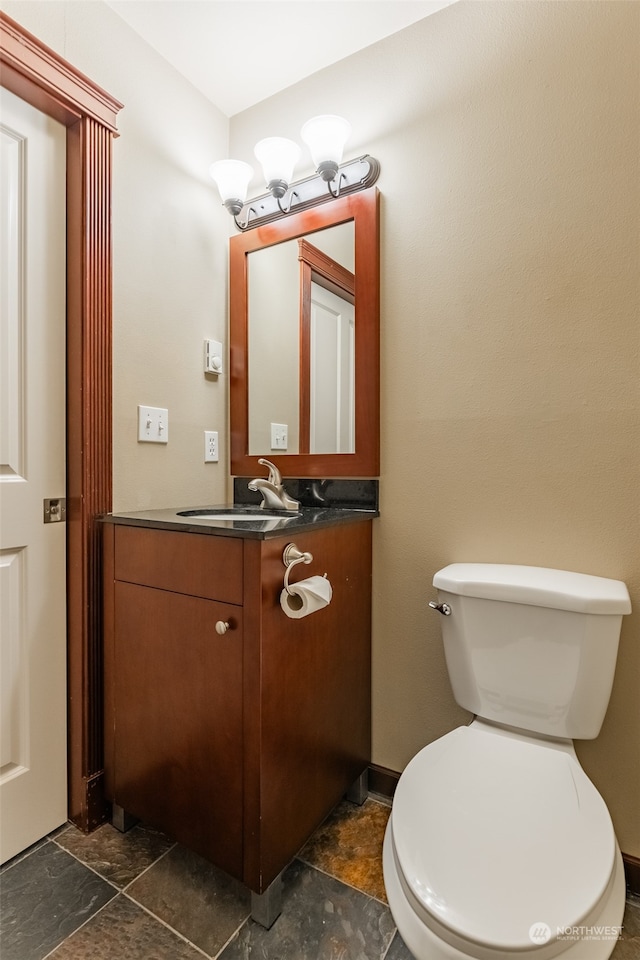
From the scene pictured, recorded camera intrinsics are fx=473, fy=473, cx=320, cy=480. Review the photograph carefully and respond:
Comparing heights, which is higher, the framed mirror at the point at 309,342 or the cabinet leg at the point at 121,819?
the framed mirror at the point at 309,342

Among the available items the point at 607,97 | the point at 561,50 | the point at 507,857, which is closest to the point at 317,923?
the point at 507,857

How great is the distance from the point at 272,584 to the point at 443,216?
3.73 feet

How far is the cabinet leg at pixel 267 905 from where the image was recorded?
1021 mm

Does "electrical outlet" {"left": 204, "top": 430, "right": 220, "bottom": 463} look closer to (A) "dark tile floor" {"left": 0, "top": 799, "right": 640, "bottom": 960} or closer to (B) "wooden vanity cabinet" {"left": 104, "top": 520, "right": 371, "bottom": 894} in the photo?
(B) "wooden vanity cabinet" {"left": 104, "top": 520, "right": 371, "bottom": 894}

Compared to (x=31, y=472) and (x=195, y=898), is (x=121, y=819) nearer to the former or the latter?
(x=195, y=898)

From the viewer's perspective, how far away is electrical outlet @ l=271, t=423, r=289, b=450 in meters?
1.65

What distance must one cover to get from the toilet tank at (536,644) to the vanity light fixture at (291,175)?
4.06 feet

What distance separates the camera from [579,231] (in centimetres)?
118

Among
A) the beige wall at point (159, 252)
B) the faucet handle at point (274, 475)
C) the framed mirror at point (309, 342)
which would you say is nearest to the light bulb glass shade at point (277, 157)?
the framed mirror at point (309, 342)

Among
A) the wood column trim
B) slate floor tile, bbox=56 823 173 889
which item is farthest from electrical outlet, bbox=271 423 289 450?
slate floor tile, bbox=56 823 173 889

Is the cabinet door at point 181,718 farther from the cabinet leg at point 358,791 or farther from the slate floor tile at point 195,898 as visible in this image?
the cabinet leg at point 358,791

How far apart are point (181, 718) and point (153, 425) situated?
0.84 metres

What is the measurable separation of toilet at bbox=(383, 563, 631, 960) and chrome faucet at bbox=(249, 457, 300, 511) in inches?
21.7

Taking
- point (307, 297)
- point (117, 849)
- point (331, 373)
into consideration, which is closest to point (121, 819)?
point (117, 849)
